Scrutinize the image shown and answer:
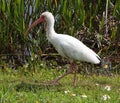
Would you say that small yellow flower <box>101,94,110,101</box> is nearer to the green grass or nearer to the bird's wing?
the green grass

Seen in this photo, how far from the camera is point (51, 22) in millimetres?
7941

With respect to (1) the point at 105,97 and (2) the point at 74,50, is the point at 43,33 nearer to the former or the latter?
(2) the point at 74,50

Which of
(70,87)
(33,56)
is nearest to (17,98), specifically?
(70,87)

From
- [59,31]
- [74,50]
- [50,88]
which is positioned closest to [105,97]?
[50,88]

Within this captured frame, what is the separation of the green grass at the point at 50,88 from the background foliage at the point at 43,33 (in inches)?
28.7

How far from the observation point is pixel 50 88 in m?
7.04

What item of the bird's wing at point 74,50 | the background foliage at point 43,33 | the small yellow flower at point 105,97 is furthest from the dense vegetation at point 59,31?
the small yellow flower at point 105,97

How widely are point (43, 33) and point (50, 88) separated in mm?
3163

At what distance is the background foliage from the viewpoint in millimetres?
9531

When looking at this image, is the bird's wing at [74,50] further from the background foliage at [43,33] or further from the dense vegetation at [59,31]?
the background foliage at [43,33]

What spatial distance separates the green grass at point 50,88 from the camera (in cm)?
595

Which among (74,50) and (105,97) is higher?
(74,50)

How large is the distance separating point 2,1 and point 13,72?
1573mm

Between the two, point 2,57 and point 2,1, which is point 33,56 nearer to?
point 2,57
